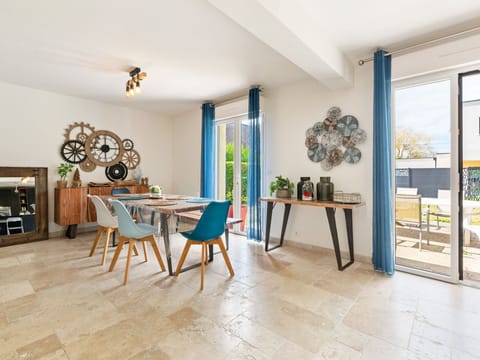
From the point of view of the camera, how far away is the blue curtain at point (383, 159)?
273cm

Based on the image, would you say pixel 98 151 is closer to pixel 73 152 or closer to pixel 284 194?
pixel 73 152

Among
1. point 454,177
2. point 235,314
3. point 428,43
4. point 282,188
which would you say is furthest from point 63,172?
point 454,177

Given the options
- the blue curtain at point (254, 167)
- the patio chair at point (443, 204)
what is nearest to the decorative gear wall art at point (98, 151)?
the blue curtain at point (254, 167)

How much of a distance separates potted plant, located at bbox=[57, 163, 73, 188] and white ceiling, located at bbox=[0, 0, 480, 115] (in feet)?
4.49

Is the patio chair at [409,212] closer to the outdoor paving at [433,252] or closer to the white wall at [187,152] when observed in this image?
the outdoor paving at [433,252]

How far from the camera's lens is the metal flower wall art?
125 inches

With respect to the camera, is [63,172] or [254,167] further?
[63,172]

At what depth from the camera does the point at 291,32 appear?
6.56 feet

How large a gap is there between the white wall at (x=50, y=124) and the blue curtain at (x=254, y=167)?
2641 mm

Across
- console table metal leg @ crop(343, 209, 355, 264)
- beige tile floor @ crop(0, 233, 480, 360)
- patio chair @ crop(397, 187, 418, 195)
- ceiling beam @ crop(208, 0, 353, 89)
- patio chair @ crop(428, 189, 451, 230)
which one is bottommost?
beige tile floor @ crop(0, 233, 480, 360)

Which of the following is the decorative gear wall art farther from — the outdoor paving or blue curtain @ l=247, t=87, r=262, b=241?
the outdoor paving

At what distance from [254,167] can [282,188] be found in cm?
65

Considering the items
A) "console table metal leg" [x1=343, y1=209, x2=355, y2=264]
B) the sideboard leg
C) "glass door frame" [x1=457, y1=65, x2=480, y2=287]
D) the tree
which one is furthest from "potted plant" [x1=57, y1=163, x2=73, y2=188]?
"glass door frame" [x1=457, y1=65, x2=480, y2=287]

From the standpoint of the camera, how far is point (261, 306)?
214 centimetres
